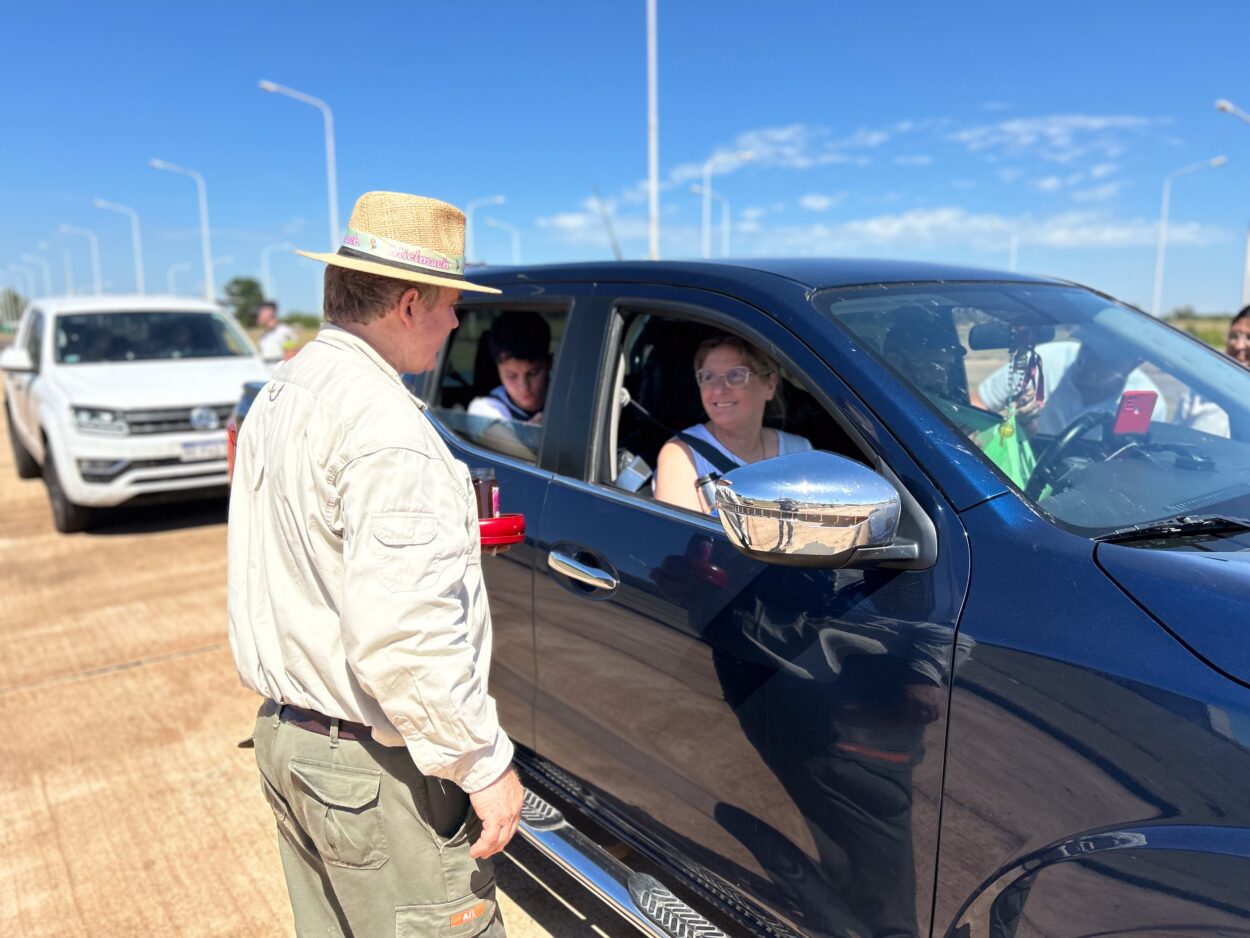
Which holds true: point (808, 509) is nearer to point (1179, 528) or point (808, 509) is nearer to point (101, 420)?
point (1179, 528)

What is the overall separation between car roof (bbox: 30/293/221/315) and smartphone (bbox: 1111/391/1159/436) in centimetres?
842

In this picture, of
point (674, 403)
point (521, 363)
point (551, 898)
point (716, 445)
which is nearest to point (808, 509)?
point (716, 445)

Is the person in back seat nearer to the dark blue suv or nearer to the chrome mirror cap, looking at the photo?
the dark blue suv

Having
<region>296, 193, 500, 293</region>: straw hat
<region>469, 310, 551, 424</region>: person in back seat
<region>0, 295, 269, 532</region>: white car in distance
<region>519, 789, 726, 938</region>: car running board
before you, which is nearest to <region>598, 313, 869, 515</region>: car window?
<region>469, 310, 551, 424</region>: person in back seat

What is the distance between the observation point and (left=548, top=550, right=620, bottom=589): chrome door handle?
2.27m

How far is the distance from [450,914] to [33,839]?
A: 88.8 inches

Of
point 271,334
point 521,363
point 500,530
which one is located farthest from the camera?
point 271,334

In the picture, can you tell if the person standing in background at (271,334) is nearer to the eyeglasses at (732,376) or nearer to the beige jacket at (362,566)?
the eyeglasses at (732,376)

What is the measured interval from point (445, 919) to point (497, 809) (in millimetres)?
297

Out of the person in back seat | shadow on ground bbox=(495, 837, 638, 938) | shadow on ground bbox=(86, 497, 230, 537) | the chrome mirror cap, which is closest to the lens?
the chrome mirror cap

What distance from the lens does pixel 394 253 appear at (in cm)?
162

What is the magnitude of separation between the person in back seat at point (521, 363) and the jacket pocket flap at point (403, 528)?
184cm

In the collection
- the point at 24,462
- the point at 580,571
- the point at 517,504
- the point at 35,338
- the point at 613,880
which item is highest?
the point at 35,338

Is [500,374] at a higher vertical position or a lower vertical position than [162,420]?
higher
